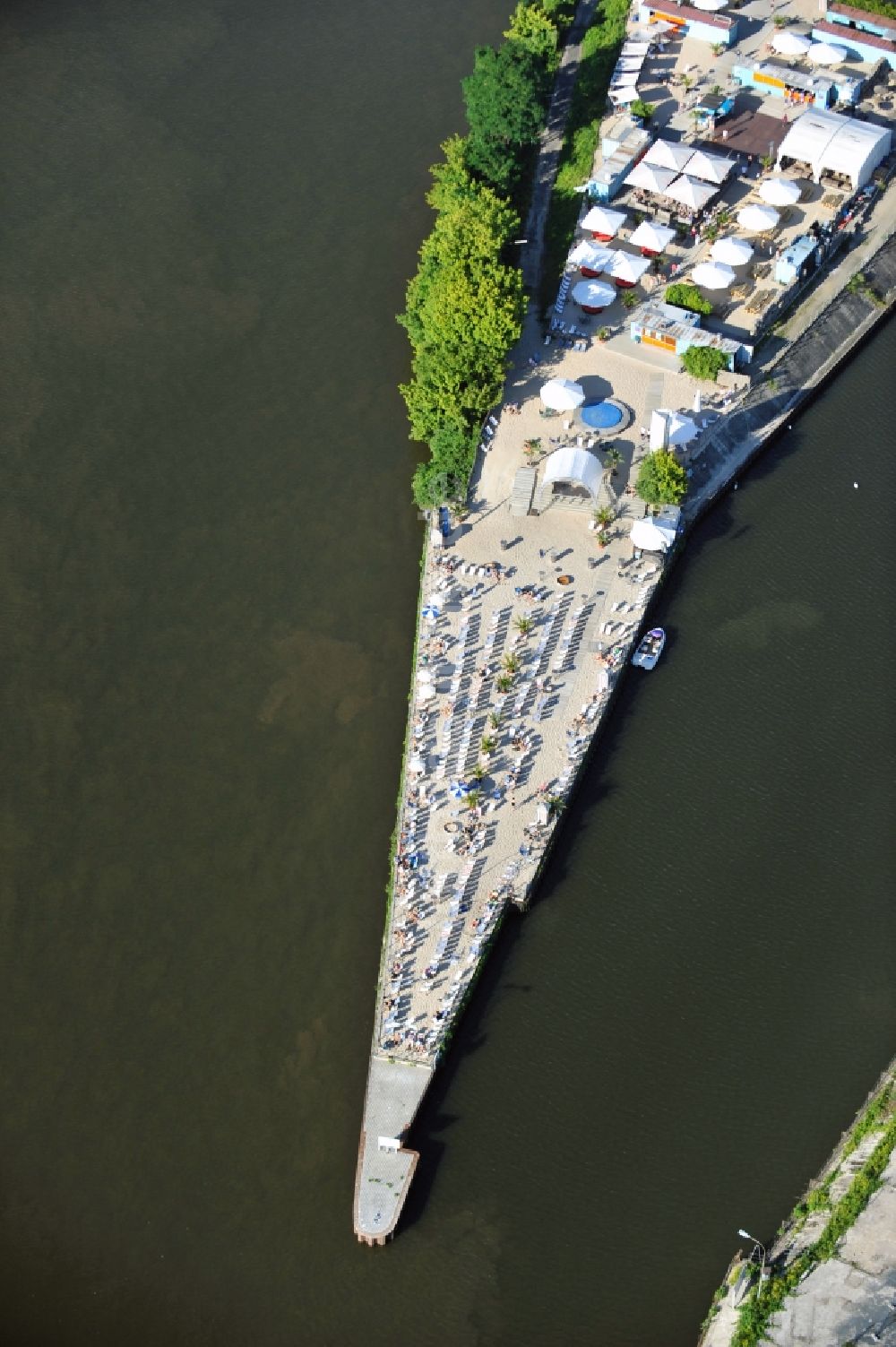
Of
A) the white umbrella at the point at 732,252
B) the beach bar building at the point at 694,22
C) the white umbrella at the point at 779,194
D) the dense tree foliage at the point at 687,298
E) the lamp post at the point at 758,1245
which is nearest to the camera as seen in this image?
the lamp post at the point at 758,1245

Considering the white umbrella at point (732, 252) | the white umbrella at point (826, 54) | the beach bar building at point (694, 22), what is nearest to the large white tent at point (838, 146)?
the white umbrella at point (826, 54)

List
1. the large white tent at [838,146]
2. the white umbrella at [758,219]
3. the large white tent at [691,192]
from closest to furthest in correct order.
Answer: the white umbrella at [758,219] < the large white tent at [691,192] < the large white tent at [838,146]

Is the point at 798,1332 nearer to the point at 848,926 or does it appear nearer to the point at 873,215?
the point at 848,926

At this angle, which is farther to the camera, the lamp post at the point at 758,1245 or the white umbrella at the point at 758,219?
the white umbrella at the point at 758,219

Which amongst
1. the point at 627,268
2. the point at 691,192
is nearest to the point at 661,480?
the point at 627,268

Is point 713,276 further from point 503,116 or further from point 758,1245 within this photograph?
point 758,1245

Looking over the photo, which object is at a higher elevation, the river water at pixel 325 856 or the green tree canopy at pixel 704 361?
the green tree canopy at pixel 704 361

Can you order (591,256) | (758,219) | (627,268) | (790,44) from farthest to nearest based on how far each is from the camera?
(790,44)
(758,219)
(591,256)
(627,268)

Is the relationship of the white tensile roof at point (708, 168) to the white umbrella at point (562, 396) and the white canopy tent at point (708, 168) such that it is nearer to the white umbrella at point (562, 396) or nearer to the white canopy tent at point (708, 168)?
the white canopy tent at point (708, 168)
